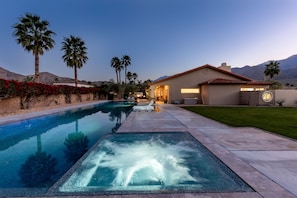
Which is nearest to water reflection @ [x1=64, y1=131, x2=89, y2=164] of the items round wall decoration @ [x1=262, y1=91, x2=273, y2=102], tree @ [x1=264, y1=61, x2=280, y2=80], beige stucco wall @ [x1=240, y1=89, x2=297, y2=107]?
beige stucco wall @ [x1=240, y1=89, x2=297, y2=107]

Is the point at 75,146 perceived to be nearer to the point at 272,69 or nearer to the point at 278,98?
the point at 278,98

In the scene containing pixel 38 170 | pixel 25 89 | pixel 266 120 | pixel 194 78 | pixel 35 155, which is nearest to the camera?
pixel 38 170

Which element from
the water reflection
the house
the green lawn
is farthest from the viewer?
the house

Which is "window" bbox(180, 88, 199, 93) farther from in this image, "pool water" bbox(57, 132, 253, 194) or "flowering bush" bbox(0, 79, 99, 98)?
"pool water" bbox(57, 132, 253, 194)

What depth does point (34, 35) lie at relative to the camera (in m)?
21.5

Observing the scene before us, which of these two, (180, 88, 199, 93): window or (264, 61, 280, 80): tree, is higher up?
(264, 61, 280, 80): tree

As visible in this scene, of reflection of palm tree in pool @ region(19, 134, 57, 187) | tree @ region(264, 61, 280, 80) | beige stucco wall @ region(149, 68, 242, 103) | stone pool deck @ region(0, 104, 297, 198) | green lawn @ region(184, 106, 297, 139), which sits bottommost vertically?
reflection of palm tree in pool @ region(19, 134, 57, 187)

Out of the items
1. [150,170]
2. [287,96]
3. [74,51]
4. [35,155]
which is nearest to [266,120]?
[150,170]

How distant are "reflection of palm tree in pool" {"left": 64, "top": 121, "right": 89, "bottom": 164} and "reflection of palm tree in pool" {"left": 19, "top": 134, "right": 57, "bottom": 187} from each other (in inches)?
21.6

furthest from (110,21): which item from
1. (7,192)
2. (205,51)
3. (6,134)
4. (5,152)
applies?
(7,192)

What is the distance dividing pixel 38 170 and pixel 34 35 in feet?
76.8

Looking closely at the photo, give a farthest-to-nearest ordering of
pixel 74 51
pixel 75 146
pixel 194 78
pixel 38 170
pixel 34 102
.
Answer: pixel 74 51
pixel 194 78
pixel 34 102
pixel 75 146
pixel 38 170

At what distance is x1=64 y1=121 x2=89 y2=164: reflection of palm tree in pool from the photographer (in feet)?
18.7

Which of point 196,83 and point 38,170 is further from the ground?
point 196,83
